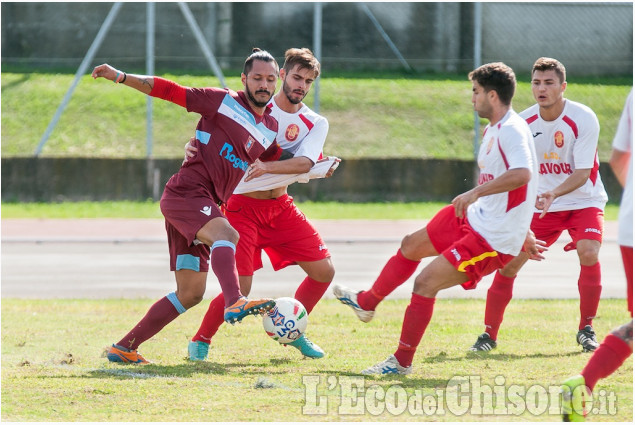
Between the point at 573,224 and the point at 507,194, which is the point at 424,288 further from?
the point at 573,224

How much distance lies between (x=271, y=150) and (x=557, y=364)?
256 cm

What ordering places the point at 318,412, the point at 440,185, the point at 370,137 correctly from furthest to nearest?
the point at 370,137
the point at 440,185
the point at 318,412

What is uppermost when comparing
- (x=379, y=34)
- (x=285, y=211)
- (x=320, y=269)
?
(x=379, y=34)

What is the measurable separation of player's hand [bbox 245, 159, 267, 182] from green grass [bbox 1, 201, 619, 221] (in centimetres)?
1246

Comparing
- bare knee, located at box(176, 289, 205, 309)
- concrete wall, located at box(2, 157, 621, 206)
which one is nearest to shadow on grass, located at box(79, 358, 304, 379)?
bare knee, located at box(176, 289, 205, 309)

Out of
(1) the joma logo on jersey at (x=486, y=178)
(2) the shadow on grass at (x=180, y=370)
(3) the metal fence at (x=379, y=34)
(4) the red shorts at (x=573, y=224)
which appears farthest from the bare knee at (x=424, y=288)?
(3) the metal fence at (x=379, y=34)

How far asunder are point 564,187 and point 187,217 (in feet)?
9.86

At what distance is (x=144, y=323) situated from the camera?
268 inches

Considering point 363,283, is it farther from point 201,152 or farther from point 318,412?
point 318,412

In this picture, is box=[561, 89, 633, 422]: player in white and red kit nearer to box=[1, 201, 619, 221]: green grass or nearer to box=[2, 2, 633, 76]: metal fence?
box=[1, 201, 619, 221]: green grass

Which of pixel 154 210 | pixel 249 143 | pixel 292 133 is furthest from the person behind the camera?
pixel 154 210

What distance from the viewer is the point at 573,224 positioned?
25.5 feet

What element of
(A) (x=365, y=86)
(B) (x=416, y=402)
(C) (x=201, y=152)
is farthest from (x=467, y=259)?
(A) (x=365, y=86)

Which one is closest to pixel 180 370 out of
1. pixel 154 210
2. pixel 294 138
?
pixel 294 138
